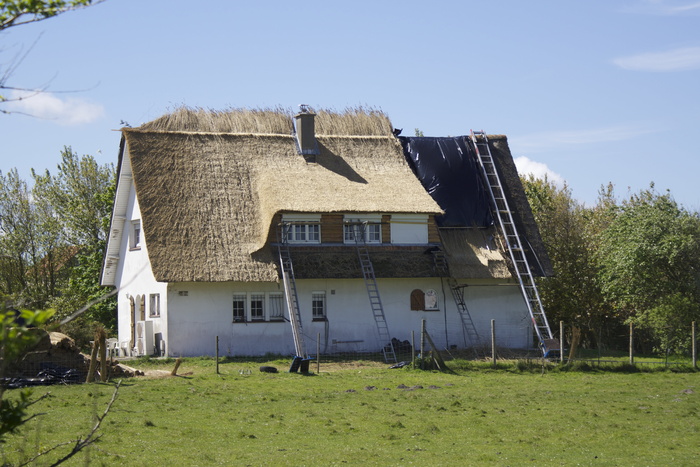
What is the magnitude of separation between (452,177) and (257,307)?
9.68 metres

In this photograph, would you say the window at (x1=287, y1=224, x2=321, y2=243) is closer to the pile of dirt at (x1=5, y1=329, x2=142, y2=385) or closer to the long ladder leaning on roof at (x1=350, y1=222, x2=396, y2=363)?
the long ladder leaning on roof at (x1=350, y1=222, x2=396, y2=363)

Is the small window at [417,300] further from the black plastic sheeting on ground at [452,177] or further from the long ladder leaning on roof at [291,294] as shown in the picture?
the long ladder leaning on roof at [291,294]

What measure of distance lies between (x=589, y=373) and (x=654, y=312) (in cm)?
506

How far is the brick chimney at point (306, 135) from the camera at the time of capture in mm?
33938

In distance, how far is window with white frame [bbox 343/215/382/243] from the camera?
31.8 metres

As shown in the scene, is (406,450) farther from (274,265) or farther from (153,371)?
(274,265)

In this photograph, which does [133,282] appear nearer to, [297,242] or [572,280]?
[297,242]

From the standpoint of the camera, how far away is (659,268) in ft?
104

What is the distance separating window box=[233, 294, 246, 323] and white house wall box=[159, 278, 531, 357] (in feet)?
0.63

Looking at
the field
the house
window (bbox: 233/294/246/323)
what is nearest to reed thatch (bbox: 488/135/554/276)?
the house

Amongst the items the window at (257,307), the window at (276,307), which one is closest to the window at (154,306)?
the window at (257,307)

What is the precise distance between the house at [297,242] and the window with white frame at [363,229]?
0.16 feet

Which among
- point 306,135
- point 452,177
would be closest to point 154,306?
point 306,135

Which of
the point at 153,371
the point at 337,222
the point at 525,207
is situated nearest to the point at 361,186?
the point at 337,222
